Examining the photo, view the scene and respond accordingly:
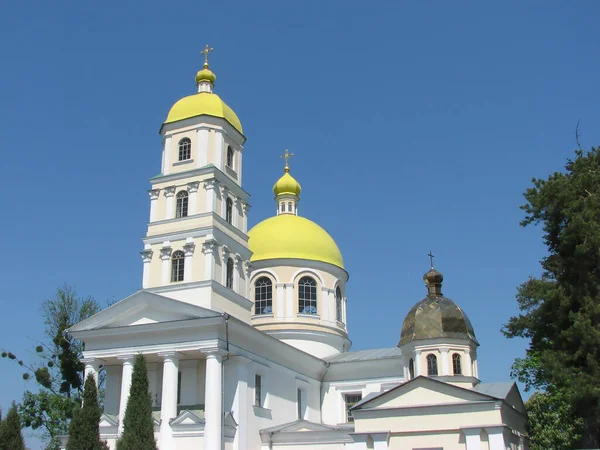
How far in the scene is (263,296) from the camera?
33.4m

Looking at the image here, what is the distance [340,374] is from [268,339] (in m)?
6.52

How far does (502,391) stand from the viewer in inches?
904

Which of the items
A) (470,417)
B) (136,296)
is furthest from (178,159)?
(470,417)

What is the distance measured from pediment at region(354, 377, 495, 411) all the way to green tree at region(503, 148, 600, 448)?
2.58 m

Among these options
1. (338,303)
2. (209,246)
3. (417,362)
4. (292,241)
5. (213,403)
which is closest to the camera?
(213,403)

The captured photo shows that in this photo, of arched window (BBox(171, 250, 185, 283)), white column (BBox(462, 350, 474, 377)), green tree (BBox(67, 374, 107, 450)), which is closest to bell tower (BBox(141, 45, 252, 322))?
arched window (BBox(171, 250, 185, 283))

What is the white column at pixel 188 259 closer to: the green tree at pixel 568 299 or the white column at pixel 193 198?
the white column at pixel 193 198

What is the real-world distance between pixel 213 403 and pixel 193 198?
8.51 metres

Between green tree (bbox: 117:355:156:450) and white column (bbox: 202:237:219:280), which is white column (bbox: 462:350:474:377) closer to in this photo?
white column (bbox: 202:237:219:280)

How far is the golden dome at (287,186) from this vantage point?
125 feet

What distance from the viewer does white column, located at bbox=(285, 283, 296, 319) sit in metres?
32.6

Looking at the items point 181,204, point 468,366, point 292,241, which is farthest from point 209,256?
point 468,366

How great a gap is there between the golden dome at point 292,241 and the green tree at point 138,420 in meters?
14.0

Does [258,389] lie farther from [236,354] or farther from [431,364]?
[431,364]
